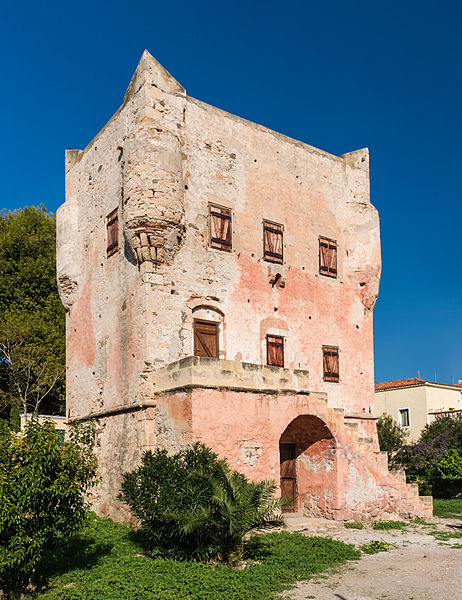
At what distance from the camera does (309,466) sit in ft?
58.5

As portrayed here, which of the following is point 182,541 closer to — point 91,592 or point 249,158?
point 91,592

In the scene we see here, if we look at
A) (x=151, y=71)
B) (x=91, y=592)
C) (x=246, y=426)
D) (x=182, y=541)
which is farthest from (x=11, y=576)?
(x=151, y=71)

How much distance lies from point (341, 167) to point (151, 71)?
27.1ft

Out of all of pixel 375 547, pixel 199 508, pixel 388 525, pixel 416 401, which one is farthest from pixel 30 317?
pixel 416 401

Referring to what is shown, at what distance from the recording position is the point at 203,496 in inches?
472

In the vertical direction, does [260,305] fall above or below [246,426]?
above

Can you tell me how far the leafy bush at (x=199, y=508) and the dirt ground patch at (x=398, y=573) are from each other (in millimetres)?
1598

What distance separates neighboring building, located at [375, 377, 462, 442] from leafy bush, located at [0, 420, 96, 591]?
30931mm

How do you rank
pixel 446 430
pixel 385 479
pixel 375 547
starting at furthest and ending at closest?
1. pixel 446 430
2. pixel 385 479
3. pixel 375 547

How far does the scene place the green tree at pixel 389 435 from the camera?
3294 cm

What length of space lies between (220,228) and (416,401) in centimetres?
2468

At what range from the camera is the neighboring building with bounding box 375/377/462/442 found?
38219 millimetres

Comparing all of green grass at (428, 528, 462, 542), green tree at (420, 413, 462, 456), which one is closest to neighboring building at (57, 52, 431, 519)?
green grass at (428, 528, 462, 542)

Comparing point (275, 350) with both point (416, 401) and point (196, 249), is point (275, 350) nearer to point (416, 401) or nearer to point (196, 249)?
point (196, 249)
